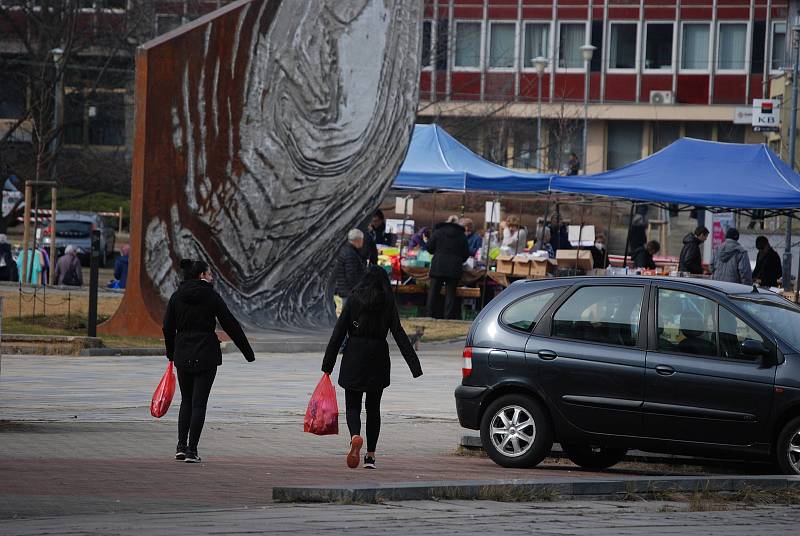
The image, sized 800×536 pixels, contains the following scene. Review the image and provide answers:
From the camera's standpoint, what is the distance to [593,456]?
12703 mm

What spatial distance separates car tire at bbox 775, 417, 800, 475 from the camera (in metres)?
11.4

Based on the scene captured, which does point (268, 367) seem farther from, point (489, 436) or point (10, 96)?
point (10, 96)

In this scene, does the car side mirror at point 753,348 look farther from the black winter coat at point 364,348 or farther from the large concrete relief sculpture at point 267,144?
the large concrete relief sculpture at point 267,144

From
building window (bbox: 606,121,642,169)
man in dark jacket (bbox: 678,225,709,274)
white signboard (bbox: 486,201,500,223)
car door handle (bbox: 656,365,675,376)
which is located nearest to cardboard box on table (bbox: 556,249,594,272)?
man in dark jacket (bbox: 678,225,709,274)

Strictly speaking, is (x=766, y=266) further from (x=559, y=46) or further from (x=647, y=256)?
(x=559, y=46)

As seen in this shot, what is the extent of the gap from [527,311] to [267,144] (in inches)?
498

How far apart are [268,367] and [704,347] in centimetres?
1029

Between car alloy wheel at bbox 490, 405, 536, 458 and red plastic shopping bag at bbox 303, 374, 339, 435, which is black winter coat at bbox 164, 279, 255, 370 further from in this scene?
car alloy wheel at bbox 490, 405, 536, 458

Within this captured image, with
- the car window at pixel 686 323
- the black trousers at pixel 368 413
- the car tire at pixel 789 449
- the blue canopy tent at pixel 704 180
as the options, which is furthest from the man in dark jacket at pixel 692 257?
the black trousers at pixel 368 413

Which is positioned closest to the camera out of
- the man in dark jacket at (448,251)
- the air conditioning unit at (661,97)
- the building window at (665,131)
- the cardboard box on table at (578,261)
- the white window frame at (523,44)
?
the man in dark jacket at (448,251)

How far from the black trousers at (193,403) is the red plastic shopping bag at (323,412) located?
80 centimetres

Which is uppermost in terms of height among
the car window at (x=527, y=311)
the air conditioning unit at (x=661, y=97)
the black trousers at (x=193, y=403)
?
the air conditioning unit at (x=661, y=97)

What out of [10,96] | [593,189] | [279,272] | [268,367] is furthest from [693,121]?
[268,367]

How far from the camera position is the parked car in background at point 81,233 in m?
47.2
